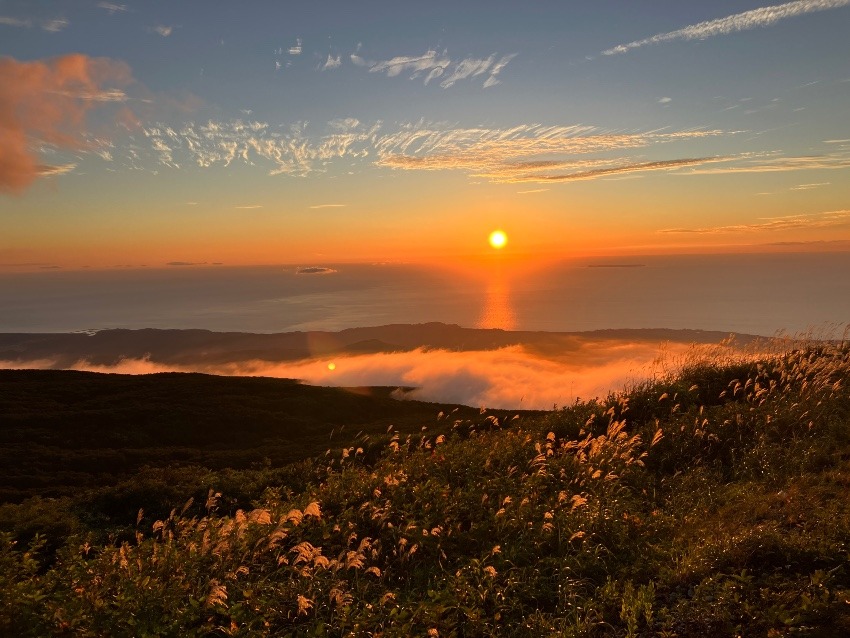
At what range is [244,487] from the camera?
45.1ft

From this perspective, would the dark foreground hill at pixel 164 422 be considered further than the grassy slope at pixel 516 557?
Yes

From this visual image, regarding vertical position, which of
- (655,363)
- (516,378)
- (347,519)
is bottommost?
(516,378)

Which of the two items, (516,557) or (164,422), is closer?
(516,557)

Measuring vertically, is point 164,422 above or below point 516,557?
below

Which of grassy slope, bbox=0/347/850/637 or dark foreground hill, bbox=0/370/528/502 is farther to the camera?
dark foreground hill, bbox=0/370/528/502

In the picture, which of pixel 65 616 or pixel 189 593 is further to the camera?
pixel 189 593

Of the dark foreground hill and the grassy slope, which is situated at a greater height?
the grassy slope

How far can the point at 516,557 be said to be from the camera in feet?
22.4

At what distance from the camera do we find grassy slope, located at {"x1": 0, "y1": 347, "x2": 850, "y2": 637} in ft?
17.4

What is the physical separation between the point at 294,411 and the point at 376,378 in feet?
44.3

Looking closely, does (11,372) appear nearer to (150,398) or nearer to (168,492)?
(150,398)

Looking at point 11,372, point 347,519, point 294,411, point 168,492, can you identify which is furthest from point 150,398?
point 347,519

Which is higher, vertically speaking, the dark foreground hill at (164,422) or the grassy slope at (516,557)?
the grassy slope at (516,557)

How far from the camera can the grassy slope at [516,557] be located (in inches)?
209
